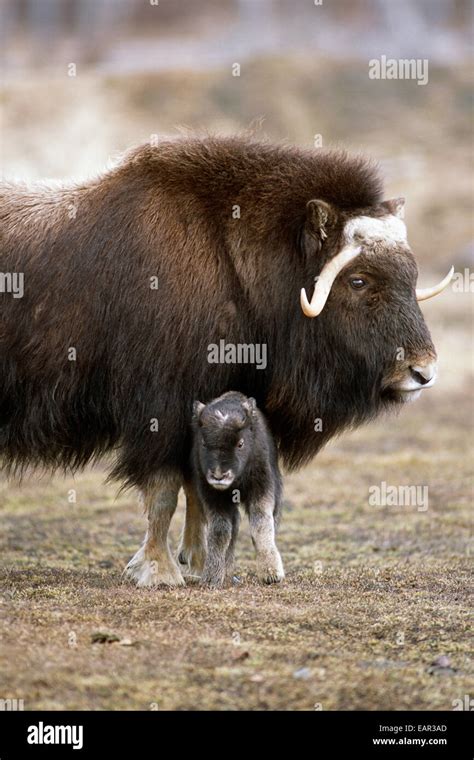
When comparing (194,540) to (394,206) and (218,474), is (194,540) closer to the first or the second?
(218,474)

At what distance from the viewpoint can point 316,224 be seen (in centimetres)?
536

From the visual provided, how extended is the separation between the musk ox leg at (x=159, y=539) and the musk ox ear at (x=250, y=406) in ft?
1.49

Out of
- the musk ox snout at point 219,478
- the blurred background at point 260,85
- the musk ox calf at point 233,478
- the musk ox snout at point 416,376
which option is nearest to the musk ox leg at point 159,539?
the musk ox calf at point 233,478

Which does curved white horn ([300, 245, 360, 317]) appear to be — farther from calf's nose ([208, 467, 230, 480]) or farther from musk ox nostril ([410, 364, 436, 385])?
calf's nose ([208, 467, 230, 480])

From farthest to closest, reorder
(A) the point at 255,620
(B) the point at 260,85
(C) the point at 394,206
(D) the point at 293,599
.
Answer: (B) the point at 260,85 → (C) the point at 394,206 → (D) the point at 293,599 → (A) the point at 255,620

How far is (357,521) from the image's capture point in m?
7.89

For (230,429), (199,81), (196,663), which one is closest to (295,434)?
(230,429)

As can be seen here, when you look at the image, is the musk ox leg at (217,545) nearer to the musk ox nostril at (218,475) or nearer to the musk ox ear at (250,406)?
the musk ox nostril at (218,475)

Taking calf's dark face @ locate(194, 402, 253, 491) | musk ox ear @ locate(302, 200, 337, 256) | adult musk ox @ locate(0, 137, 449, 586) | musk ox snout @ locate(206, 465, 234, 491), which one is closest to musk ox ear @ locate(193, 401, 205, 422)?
calf's dark face @ locate(194, 402, 253, 491)

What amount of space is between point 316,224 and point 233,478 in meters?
1.16

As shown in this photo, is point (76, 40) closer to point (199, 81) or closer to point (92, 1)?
point (92, 1)

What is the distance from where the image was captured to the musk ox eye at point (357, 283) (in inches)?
210

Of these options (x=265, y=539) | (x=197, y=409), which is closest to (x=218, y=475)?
(x=197, y=409)

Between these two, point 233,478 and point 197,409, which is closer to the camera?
point 233,478
